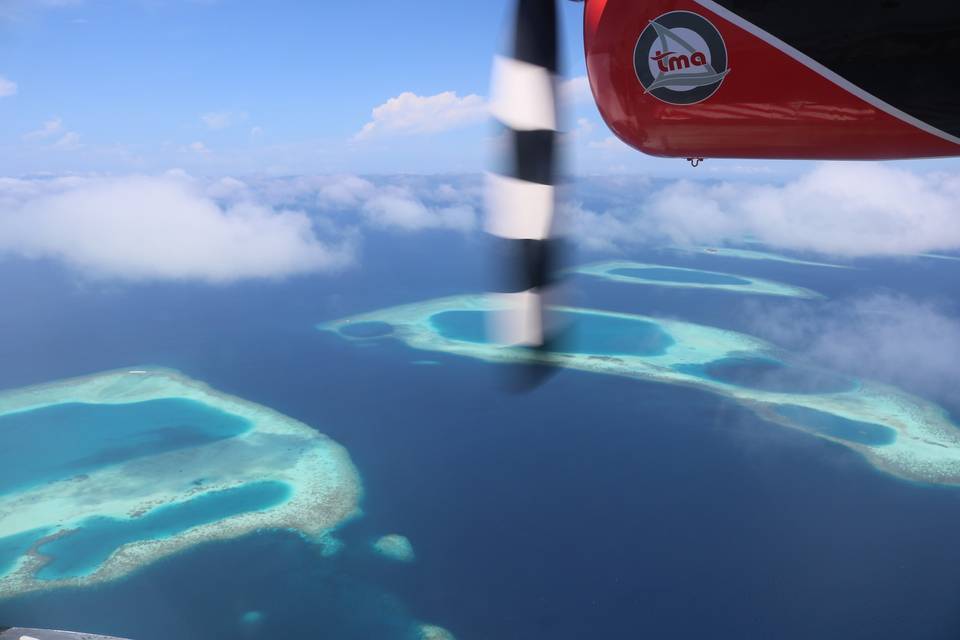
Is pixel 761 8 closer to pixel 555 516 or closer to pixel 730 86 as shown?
pixel 730 86

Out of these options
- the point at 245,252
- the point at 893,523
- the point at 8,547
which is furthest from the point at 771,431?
the point at 245,252

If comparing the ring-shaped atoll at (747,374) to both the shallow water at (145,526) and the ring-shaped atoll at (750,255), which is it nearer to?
the shallow water at (145,526)

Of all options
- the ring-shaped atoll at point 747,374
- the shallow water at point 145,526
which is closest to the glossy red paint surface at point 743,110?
the ring-shaped atoll at point 747,374

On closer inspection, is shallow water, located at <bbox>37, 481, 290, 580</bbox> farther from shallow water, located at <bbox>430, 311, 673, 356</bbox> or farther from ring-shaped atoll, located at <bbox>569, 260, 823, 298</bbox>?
ring-shaped atoll, located at <bbox>569, 260, 823, 298</bbox>

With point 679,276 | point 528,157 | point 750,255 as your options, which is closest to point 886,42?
point 528,157

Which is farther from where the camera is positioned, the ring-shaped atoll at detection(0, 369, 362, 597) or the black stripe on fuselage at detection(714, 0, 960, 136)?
the ring-shaped atoll at detection(0, 369, 362, 597)

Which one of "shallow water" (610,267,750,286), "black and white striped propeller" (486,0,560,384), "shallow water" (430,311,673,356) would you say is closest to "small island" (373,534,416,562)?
"shallow water" (430,311,673,356)

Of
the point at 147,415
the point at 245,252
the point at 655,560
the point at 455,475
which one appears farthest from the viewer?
the point at 245,252
